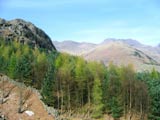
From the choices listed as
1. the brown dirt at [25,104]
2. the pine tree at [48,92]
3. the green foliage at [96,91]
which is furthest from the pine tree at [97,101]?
the brown dirt at [25,104]

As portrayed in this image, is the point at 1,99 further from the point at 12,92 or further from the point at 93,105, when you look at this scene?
the point at 93,105

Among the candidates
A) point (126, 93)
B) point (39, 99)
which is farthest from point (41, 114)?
point (126, 93)

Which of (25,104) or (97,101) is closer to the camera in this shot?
(25,104)

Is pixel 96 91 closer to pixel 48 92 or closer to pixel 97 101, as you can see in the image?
pixel 97 101

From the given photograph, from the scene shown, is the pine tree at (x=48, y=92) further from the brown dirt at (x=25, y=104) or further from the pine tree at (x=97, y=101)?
the pine tree at (x=97, y=101)

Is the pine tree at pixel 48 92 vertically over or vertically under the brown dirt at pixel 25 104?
over

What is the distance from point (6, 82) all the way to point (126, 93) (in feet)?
100

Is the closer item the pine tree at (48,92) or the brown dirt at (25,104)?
the brown dirt at (25,104)

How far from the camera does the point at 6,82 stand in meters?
86.0

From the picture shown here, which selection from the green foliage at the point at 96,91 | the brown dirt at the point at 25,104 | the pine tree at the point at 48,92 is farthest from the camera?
the green foliage at the point at 96,91

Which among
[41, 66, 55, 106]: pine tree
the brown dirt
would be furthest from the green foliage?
the brown dirt

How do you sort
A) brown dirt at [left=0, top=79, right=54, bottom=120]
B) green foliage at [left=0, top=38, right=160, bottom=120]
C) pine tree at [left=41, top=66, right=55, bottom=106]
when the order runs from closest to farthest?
brown dirt at [left=0, top=79, right=54, bottom=120]
pine tree at [left=41, top=66, right=55, bottom=106]
green foliage at [left=0, top=38, right=160, bottom=120]

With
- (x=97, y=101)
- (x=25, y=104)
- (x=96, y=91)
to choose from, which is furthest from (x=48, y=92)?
(x=97, y=101)

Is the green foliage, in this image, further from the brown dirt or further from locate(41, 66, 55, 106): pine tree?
the brown dirt
